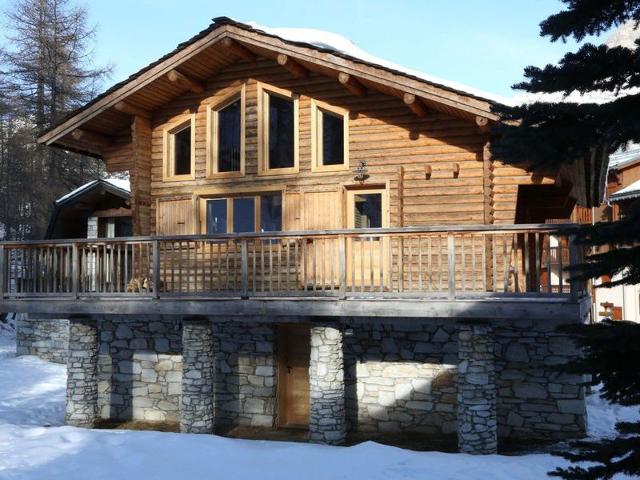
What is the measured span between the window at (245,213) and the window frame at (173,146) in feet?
2.94

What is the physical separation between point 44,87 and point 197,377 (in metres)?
23.8

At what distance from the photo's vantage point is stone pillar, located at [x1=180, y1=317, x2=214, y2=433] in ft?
36.2

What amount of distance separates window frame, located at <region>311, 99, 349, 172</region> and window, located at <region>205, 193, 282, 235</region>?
1.11 metres

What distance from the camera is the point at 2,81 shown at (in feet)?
94.4

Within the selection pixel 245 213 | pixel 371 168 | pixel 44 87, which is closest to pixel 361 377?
pixel 371 168

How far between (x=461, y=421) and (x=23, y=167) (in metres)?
29.3

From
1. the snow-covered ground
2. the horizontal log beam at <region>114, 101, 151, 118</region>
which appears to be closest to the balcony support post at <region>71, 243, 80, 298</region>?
the snow-covered ground

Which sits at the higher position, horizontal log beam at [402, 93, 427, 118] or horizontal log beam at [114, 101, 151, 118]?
horizontal log beam at [114, 101, 151, 118]

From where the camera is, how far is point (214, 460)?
925 cm

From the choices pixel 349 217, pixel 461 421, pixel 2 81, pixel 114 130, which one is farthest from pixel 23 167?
pixel 461 421

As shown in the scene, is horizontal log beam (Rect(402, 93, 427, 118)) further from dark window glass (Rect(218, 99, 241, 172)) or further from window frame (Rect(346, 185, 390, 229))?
dark window glass (Rect(218, 99, 241, 172))

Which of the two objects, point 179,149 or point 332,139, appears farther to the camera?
point 179,149

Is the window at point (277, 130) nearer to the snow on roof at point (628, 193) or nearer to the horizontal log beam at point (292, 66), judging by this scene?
the horizontal log beam at point (292, 66)

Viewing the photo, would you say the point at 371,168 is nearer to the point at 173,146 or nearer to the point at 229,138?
the point at 229,138
